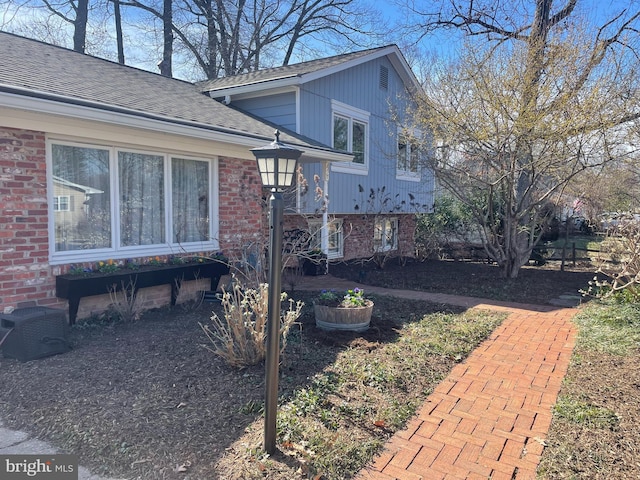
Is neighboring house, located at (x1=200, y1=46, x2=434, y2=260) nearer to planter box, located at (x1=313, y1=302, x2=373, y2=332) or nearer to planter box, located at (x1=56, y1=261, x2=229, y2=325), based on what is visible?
planter box, located at (x1=56, y1=261, x2=229, y2=325)

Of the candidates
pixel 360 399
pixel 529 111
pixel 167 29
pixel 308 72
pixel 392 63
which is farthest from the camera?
pixel 167 29

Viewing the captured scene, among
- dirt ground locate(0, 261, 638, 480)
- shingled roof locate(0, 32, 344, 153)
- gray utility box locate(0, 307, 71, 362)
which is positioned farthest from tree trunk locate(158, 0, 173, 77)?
gray utility box locate(0, 307, 71, 362)

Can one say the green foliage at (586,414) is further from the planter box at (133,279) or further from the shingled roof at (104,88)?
the shingled roof at (104,88)

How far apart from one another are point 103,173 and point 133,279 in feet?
4.76

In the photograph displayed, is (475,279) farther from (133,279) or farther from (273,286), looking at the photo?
(273,286)

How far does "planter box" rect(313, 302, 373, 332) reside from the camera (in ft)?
17.8

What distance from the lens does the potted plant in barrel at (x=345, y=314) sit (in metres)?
5.42

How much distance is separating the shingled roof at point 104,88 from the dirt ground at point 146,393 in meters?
2.65

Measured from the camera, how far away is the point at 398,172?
13555 mm

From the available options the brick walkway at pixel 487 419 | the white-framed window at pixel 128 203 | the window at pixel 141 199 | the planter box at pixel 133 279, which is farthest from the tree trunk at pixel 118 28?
the brick walkway at pixel 487 419

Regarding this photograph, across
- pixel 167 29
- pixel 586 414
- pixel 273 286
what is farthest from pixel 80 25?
pixel 586 414

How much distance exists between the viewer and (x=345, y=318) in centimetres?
543

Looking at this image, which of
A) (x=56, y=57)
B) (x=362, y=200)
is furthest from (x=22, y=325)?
(x=362, y=200)

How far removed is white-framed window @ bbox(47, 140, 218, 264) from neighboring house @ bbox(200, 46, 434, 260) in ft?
7.71
